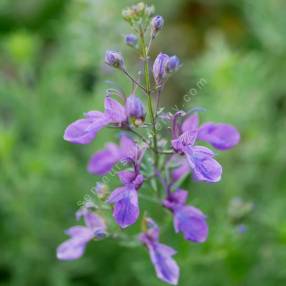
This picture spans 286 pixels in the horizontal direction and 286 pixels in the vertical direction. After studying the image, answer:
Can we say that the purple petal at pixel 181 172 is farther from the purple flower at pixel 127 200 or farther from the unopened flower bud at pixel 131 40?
the unopened flower bud at pixel 131 40

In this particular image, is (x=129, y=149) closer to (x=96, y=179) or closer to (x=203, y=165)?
(x=203, y=165)

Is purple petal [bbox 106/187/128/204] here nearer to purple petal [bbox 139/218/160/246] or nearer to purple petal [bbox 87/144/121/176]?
purple petal [bbox 139/218/160/246]

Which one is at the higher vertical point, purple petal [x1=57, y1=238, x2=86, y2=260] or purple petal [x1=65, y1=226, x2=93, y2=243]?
purple petal [x1=65, y1=226, x2=93, y2=243]

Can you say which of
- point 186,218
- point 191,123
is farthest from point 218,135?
point 186,218

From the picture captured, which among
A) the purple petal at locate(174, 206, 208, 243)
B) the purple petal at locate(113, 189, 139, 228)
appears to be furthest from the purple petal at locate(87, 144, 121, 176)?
the purple petal at locate(113, 189, 139, 228)

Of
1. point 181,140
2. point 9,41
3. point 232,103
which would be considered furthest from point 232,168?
point 181,140

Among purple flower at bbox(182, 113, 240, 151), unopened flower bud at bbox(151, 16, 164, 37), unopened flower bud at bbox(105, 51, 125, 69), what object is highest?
unopened flower bud at bbox(151, 16, 164, 37)
